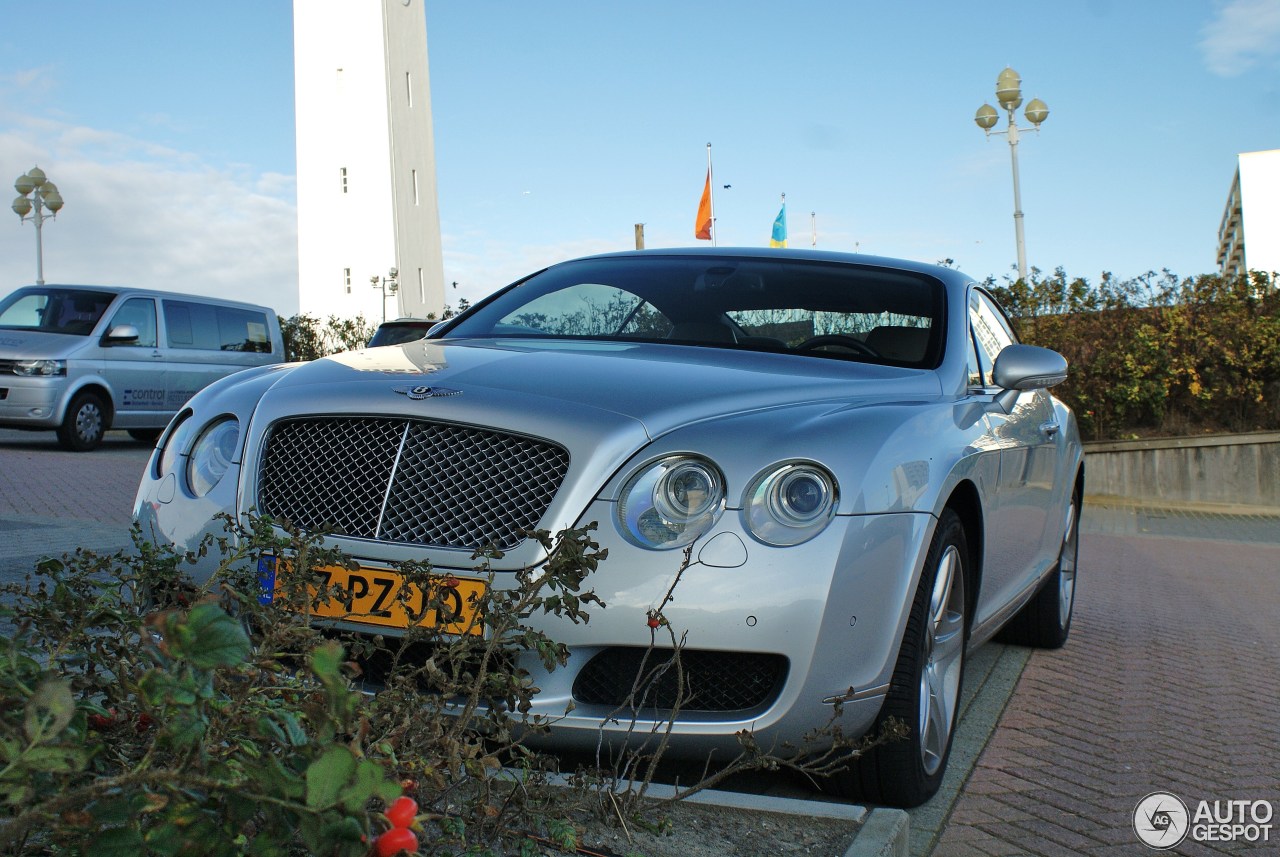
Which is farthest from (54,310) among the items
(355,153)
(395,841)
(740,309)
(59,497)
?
(355,153)

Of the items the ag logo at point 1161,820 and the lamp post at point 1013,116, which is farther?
the lamp post at point 1013,116

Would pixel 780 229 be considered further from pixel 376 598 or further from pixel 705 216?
pixel 376 598

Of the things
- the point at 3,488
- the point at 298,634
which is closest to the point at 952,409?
the point at 298,634

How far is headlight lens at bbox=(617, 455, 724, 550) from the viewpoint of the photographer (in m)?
2.88

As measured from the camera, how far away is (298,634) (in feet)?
6.89

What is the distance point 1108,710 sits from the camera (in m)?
4.64

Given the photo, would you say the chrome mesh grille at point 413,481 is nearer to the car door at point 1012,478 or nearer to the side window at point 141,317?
the car door at point 1012,478

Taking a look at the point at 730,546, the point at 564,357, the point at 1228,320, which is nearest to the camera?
the point at 730,546

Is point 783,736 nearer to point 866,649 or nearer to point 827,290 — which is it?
point 866,649

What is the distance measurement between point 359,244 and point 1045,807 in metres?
43.0

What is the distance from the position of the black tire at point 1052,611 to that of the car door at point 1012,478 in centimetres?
59

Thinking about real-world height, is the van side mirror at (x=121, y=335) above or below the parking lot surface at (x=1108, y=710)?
above

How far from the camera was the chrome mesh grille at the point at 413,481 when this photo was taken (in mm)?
2971

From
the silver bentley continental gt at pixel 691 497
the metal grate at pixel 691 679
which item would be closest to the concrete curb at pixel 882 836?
the silver bentley continental gt at pixel 691 497
